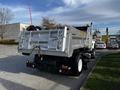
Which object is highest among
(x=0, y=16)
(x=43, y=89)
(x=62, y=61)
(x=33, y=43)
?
(x=0, y=16)

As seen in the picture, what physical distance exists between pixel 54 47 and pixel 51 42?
0.30 meters

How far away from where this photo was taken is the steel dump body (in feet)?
28.8

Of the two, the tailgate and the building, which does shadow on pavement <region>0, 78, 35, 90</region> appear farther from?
the building

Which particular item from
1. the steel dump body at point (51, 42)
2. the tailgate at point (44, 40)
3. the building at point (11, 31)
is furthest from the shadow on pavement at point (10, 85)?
the building at point (11, 31)

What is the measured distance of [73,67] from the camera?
9.80 m

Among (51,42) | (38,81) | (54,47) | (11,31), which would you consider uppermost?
(11,31)

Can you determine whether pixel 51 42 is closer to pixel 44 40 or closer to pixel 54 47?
pixel 54 47

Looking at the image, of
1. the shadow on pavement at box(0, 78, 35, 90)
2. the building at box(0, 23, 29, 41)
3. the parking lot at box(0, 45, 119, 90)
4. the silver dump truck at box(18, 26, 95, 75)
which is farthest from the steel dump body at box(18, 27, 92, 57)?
the building at box(0, 23, 29, 41)

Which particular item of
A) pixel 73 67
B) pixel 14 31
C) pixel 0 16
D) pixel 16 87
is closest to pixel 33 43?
pixel 73 67

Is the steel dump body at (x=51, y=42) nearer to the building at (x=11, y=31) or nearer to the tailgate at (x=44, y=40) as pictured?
the tailgate at (x=44, y=40)

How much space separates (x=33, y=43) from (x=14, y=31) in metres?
58.6

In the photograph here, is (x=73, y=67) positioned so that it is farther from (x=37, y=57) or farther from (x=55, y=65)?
(x=37, y=57)

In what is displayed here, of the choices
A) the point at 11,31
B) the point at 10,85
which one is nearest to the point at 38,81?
the point at 10,85

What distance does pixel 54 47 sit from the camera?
29.7 feet
